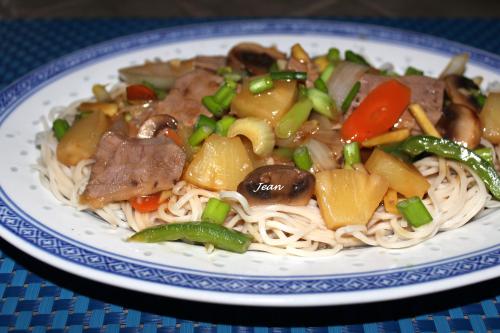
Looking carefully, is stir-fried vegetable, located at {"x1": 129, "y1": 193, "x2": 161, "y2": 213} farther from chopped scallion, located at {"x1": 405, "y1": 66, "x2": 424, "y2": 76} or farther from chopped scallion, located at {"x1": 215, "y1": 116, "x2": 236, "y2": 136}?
chopped scallion, located at {"x1": 405, "y1": 66, "x2": 424, "y2": 76}

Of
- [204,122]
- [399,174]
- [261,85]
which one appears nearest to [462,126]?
[399,174]

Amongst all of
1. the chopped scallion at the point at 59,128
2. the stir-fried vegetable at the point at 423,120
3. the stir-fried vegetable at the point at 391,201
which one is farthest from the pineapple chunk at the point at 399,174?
the chopped scallion at the point at 59,128

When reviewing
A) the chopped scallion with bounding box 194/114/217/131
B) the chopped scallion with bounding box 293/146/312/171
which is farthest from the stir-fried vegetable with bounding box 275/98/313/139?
the chopped scallion with bounding box 194/114/217/131

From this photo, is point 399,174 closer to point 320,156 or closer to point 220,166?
point 320,156

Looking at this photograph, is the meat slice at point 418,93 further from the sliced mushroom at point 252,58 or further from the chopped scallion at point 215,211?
the chopped scallion at point 215,211

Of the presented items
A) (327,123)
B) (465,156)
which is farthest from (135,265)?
(465,156)

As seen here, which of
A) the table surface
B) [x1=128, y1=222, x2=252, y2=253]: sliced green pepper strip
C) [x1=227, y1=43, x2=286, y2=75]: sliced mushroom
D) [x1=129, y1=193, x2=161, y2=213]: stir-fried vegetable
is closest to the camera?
the table surface

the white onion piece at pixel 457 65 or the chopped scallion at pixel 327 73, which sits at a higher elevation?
the white onion piece at pixel 457 65
